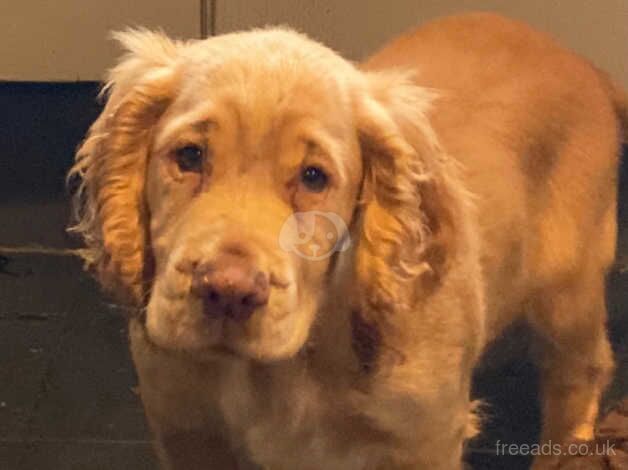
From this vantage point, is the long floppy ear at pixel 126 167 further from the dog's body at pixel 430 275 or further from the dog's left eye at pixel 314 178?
the dog's left eye at pixel 314 178

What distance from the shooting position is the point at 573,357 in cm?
181

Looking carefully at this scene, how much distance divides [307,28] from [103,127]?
96 centimetres

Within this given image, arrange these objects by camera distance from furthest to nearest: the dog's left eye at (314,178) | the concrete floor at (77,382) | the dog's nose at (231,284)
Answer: the concrete floor at (77,382) < the dog's left eye at (314,178) < the dog's nose at (231,284)

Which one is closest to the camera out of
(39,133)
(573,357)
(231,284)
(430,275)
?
(231,284)

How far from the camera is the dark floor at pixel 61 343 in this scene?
1.87m

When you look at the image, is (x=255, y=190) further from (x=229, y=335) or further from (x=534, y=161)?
(x=534, y=161)

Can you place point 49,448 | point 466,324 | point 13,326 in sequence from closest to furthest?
point 466,324 < point 49,448 < point 13,326

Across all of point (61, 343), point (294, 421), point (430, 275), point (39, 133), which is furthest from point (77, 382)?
point (430, 275)

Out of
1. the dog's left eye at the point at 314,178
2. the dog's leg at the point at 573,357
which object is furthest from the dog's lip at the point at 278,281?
the dog's leg at the point at 573,357

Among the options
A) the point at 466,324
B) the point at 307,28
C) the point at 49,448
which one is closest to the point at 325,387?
the point at 466,324

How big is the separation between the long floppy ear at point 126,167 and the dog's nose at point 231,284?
0.21 m

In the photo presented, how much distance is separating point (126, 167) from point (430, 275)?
0.35 metres

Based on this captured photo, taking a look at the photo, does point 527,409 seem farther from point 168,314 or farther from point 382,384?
point 168,314

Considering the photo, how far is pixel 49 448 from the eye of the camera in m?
1.86
